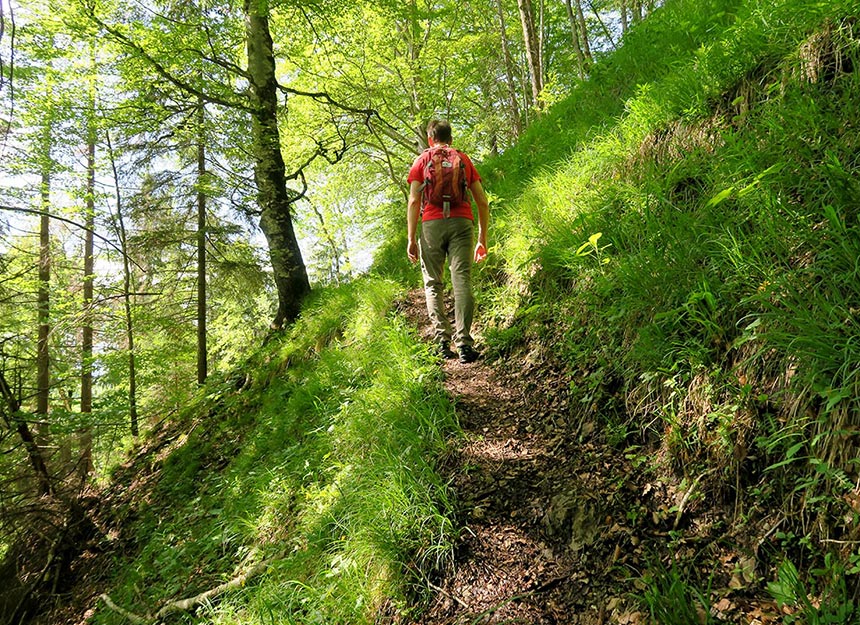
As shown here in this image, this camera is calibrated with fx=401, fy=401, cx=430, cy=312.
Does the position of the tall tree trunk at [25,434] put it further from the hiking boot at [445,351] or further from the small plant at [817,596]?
the small plant at [817,596]

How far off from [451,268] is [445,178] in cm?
89

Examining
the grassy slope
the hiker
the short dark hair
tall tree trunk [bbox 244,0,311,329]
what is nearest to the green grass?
the hiker

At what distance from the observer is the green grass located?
2.25 metres

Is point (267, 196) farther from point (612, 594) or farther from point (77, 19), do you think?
point (612, 594)

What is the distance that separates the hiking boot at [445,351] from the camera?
414cm

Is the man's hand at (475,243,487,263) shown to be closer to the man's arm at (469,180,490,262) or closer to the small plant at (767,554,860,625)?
the man's arm at (469,180,490,262)

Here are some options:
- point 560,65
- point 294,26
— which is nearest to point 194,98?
point 294,26

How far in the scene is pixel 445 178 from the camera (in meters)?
3.95

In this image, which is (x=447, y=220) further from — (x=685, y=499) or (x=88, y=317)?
(x=88, y=317)

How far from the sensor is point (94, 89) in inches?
288

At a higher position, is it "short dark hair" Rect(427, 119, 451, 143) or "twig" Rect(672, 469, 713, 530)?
"short dark hair" Rect(427, 119, 451, 143)

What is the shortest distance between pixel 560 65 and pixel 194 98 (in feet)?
49.7

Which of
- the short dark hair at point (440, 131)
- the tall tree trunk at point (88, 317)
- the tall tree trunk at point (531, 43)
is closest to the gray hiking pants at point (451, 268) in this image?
the short dark hair at point (440, 131)

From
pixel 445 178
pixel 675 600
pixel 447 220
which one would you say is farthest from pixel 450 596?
pixel 445 178
